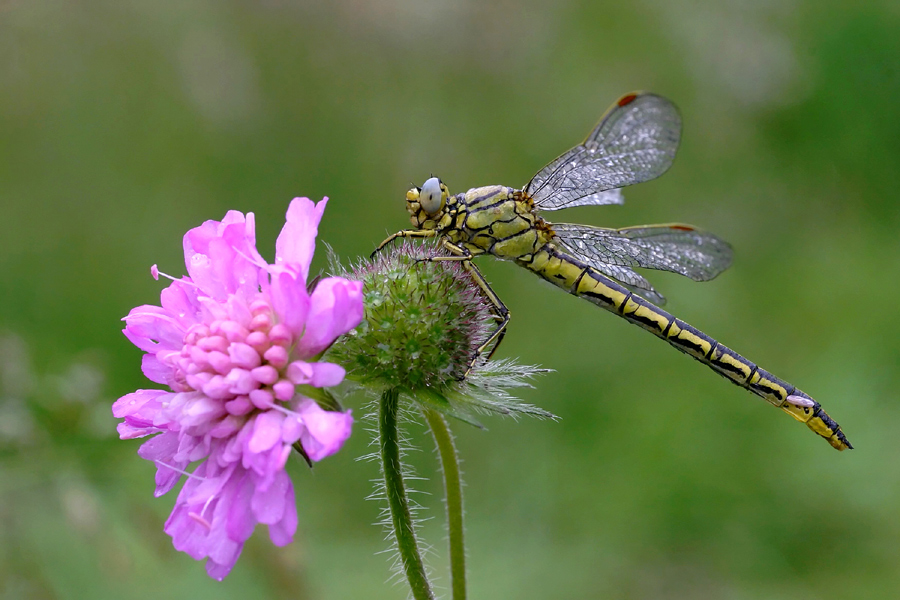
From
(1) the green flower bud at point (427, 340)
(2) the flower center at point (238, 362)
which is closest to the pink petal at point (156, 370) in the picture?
(2) the flower center at point (238, 362)

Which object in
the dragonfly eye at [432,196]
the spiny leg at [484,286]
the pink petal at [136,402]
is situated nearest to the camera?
the pink petal at [136,402]

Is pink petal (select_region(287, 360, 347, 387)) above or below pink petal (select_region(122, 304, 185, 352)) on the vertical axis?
above

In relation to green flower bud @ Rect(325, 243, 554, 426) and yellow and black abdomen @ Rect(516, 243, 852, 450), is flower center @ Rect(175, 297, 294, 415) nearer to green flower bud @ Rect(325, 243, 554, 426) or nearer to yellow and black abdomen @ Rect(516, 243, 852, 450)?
green flower bud @ Rect(325, 243, 554, 426)

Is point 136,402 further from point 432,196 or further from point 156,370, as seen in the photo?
point 432,196

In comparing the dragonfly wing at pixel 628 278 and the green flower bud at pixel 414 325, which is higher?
the dragonfly wing at pixel 628 278

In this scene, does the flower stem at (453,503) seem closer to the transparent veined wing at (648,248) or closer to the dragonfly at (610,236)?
the dragonfly at (610,236)

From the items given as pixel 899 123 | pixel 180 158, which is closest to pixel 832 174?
pixel 899 123

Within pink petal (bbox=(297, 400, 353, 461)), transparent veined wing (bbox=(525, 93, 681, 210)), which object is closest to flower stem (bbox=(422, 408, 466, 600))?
pink petal (bbox=(297, 400, 353, 461))

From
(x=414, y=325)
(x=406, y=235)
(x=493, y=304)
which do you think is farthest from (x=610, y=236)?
(x=414, y=325)
